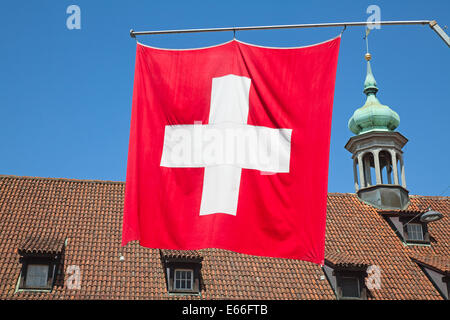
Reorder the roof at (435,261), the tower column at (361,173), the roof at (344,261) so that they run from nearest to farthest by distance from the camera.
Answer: the roof at (344,261) < the roof at (435,261) < the tower column at (361,173)

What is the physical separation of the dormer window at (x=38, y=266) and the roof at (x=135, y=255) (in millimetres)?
289

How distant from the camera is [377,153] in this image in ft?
103

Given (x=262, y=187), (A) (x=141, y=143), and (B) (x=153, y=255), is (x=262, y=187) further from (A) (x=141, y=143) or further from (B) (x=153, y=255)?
(B) (x=153, y=255)

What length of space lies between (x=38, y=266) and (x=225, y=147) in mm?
14734

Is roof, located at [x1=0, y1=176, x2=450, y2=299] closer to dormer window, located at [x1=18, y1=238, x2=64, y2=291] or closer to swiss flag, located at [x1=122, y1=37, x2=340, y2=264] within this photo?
dormer window, located at [x1=18, y1=238, x2=64, y2=291]

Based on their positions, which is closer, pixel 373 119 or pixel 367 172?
pixel 367 172

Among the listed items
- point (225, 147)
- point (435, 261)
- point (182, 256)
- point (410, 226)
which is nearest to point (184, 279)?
point (182, 256)

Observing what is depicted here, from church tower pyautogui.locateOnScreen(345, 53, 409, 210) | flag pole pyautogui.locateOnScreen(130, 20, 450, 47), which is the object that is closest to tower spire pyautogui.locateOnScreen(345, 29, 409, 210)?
church tower pyautogui.locateOnScreen(345, 53, 409, 210)

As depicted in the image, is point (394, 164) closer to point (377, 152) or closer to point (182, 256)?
point (377, 152)

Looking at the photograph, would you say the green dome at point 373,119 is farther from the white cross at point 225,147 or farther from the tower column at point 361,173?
the white cross at point 225,147

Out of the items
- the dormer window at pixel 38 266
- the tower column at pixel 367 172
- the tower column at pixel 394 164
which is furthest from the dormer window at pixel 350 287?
the dormer window at pixel 38 266

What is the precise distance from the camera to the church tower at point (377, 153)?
3012 centimetres

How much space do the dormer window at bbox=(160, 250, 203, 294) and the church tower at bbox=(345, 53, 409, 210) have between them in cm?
1103
